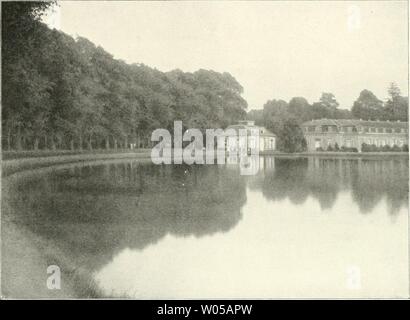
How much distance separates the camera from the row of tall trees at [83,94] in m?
11.0

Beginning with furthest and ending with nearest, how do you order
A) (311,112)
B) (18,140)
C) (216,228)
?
1. (311,112)
2. (18,140)
3. (216,228)

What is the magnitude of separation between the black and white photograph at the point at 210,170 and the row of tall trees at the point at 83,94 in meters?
0.06

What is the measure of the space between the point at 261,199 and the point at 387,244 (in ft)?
10.8

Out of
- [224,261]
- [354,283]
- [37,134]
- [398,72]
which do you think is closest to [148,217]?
[224,261]

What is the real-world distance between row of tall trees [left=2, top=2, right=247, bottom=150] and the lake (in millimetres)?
1655

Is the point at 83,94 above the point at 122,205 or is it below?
above

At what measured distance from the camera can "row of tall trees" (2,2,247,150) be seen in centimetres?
1105

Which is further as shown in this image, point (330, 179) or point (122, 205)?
point (330, 179)

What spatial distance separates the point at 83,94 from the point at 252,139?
17.9 ft

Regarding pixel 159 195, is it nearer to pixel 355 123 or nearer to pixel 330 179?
pixel 330 179

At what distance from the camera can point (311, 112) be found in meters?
11.1

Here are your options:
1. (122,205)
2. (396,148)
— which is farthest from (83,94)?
(396,148)

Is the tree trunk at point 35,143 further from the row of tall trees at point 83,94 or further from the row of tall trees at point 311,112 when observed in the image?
the row of tall trees at point 311,112

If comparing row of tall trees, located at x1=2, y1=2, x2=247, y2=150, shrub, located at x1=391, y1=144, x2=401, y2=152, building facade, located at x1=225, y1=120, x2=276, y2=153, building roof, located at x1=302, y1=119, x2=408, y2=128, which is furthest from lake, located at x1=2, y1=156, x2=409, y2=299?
row of tall trees, located at x1=2, y1=2, x2=247, y2=150
